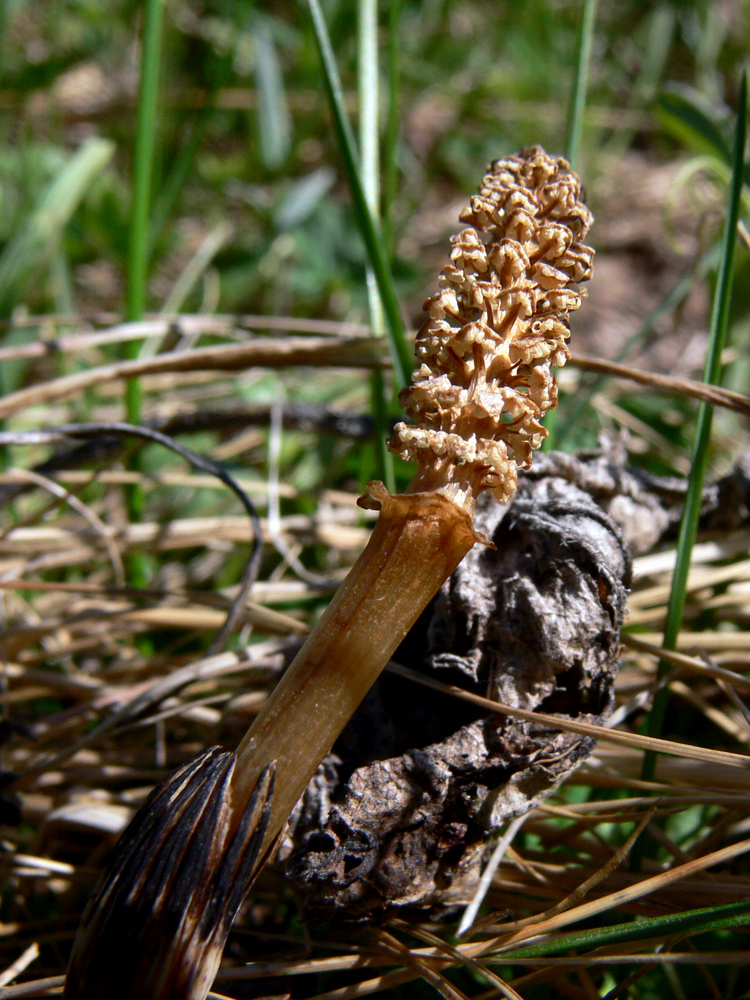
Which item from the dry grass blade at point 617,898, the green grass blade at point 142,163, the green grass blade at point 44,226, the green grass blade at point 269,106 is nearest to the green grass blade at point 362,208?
the green grass blade at point 142,163

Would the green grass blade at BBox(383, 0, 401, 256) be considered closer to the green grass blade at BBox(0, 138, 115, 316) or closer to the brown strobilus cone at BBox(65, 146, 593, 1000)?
the brown strobilus cone at BBox(65, 146, 593, 1000)

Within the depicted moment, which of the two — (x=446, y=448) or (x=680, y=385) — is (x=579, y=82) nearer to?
(x=680, y=385)

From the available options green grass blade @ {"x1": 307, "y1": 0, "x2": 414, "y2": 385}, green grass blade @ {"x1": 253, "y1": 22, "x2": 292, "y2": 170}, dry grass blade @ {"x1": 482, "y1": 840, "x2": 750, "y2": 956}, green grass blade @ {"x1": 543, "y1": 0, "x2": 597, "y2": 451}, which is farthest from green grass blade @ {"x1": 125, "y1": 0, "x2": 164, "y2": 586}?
green grass blade @ {"x1": 253, "y1": 22, "x2": 292, "y2": 170}

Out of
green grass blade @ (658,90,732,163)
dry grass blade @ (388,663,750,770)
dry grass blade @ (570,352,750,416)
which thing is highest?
green grass blade @ (658,90,732,163)

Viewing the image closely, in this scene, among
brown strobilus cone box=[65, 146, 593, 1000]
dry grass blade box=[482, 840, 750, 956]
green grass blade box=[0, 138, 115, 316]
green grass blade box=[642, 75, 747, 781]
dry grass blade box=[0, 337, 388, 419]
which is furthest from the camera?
green grass blade box=[0, 138, 115, 316]

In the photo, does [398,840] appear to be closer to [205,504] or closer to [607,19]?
[205,504]

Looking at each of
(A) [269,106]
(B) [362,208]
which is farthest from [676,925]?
(A) [269,106]
